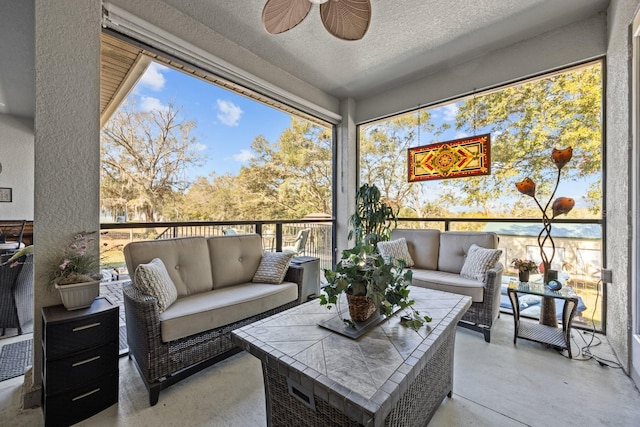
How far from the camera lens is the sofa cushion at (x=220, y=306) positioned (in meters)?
1.68

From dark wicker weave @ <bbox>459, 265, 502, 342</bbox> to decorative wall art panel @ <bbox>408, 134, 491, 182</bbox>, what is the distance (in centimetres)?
146

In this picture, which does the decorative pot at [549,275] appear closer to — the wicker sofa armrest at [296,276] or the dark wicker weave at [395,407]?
the dark wicker weave at [395,407]

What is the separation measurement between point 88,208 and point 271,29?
1.84m

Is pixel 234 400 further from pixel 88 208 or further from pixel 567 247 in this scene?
pixel 567 247

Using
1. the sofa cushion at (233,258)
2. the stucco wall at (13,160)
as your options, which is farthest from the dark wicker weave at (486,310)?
the stucco wall at (13,160)

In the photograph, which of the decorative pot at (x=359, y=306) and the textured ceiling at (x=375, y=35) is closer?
the decorative pot at (x=359, y=306)

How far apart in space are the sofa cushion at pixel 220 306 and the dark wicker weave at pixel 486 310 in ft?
5.39

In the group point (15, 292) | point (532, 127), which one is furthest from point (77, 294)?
point (532, 127)

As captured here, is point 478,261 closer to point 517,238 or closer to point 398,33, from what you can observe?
point 517,238

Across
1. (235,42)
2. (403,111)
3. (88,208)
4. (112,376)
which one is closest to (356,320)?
(112,376)

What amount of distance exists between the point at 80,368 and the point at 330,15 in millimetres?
2700

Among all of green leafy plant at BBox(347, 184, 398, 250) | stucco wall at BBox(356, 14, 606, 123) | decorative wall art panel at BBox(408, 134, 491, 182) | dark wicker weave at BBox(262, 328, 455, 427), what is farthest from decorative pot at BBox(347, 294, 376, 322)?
stucco wall at BBox(356, 14, 606, 123)

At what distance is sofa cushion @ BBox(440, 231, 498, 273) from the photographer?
2.81 m

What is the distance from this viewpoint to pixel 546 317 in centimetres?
248
